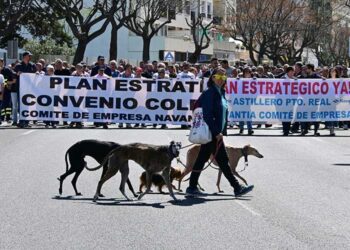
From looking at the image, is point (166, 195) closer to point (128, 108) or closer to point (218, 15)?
point (128, 108)

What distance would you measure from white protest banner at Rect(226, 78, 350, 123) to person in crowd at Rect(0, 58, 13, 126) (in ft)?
21.4

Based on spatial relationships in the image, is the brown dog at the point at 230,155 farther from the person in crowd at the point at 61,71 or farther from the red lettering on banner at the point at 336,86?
the person in crowd at the point at 61,71

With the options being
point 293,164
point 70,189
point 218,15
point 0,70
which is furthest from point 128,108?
point 218,15

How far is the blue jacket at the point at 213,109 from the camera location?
11984 millimetres

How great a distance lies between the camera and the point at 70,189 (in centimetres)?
1243

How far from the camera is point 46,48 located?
69.2 m

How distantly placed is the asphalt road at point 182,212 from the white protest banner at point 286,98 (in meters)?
8.19

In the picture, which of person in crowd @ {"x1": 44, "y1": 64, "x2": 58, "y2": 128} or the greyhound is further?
person in crowd @ {"x1": 44, "y1": 64, "x2": 58, "y2": 128}

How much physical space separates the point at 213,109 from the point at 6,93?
15368mm

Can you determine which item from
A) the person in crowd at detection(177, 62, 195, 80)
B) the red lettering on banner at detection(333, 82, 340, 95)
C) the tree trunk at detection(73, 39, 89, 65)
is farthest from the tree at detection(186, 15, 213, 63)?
the red lettering on banner at detection(333, 82, 340, 95)

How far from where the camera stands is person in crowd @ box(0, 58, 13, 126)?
2545 cm

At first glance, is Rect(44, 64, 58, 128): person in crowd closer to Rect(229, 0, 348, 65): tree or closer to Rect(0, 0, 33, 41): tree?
Rect(0, 0, 33, 41): tree

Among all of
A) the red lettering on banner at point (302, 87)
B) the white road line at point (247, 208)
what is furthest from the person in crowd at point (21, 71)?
the white road line at point (247, 208)

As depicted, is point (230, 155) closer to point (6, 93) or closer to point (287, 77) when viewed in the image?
point (287, 77)
